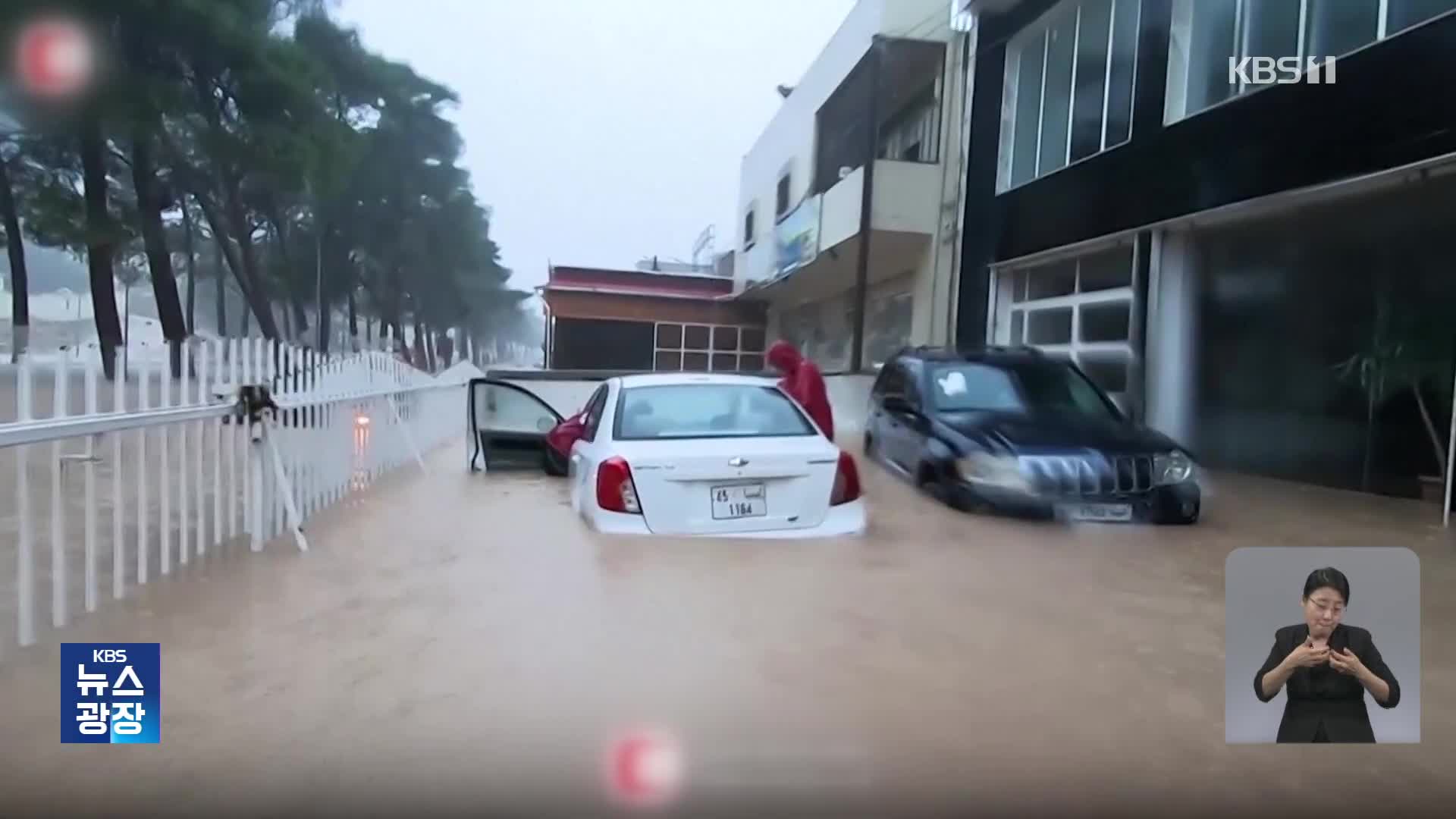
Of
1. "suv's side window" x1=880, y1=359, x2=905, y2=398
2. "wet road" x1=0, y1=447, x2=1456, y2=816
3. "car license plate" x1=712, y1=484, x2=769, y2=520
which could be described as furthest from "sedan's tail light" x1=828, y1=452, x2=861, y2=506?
"suv's side window" x1=880, y1=359, x2=905, y2=398

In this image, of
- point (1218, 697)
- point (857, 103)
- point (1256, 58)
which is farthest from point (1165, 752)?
point (857, 103)

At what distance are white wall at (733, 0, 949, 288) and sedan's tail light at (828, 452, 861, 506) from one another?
13.3m

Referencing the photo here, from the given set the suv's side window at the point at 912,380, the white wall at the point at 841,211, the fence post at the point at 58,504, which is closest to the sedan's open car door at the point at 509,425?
the suv's side window at the point at 912,380

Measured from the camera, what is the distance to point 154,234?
2177cm

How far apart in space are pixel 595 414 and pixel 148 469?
3187mm

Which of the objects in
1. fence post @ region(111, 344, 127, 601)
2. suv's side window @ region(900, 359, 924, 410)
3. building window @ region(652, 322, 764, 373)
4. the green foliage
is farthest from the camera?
building window @ region(652, 322, 764, 373)

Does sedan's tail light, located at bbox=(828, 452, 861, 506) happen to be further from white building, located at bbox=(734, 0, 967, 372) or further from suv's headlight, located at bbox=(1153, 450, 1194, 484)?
white building, located at bbox=(734, 0, 967, 372)

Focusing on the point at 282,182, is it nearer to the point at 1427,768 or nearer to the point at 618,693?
the point at 618,693

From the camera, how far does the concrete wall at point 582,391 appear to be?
1753 cm

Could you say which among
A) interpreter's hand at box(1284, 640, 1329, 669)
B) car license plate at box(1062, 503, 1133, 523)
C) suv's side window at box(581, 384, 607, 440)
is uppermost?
suv's side window at box(581, 384, 607, 440)

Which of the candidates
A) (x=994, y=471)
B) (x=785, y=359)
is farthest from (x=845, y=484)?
(x=785, y=359)

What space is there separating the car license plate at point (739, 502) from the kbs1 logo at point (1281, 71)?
23.0 feet

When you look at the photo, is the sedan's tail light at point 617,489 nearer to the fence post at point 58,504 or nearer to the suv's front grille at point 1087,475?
the fence post at point 58,504

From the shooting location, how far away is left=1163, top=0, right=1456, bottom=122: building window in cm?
914
